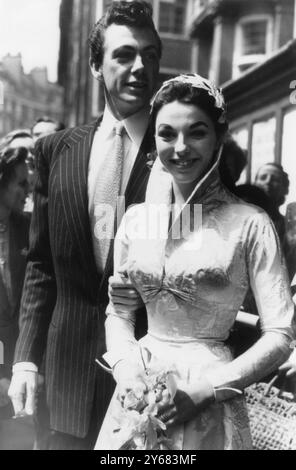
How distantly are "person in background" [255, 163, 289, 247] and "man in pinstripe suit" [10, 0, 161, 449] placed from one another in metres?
0.44

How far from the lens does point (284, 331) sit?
4.82ft

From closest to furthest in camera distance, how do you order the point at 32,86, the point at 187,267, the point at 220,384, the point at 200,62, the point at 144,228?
the point at 220,384 → the point at 187,267 → the point at 144,228 → the point at 200,62 → the point at 32,86

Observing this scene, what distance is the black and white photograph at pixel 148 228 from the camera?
153cm

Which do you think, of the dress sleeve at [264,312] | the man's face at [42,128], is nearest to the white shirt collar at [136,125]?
the dress sleeve at [264,312]

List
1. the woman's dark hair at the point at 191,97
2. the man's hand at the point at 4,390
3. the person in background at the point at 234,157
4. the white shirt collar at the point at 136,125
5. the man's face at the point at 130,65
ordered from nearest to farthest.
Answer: the woman's dark hair at the point at 191,97 → the man's face at the point at 130,65 → the white shirt collar at the point at 136,125 → the person in background at the point at 234,157 → the man's hand at the point at 4,390

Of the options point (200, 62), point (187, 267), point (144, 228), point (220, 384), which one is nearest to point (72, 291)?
point (144, 228)

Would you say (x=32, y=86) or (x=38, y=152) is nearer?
(x=38, y=152)

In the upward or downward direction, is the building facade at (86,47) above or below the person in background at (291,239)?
above

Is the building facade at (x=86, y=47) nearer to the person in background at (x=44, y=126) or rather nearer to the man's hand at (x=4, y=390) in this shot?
the person in background at (x=44, y=126)

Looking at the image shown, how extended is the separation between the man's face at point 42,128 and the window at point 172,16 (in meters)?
0.78

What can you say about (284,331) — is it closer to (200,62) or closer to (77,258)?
(77,258)

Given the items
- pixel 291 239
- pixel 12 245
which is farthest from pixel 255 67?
pixel 12 245

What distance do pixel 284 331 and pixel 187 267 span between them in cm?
29

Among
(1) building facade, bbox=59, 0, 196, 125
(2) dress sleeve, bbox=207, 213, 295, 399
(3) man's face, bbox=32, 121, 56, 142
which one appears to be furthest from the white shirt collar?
(3) man's face, bbox=32, 121, 56, 142
